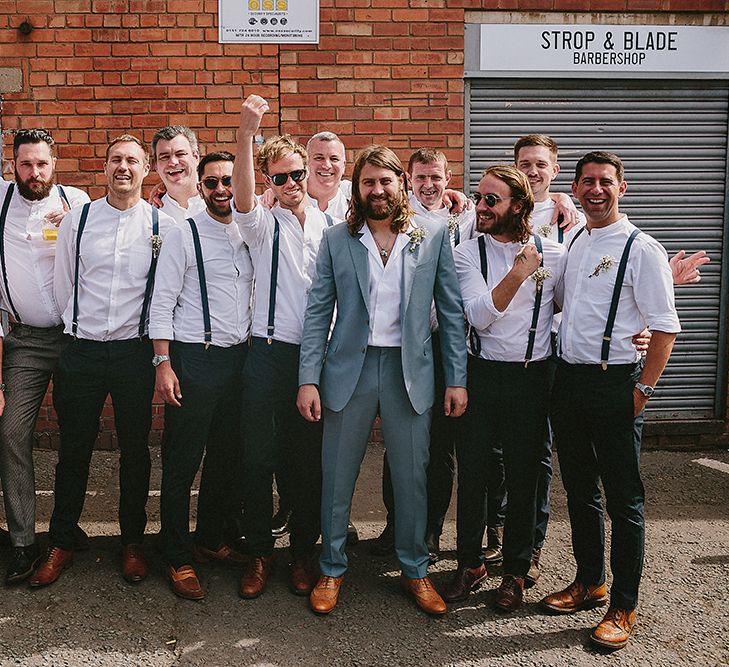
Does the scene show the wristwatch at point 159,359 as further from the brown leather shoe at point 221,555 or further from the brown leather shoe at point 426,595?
the brown leather shoe at point 426,595

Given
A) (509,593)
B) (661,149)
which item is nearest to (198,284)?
(509,593)

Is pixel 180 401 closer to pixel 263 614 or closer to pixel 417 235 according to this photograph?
pixel 263 614

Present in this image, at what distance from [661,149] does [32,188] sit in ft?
16.9

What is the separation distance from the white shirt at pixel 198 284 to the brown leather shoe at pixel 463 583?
5.53 ft

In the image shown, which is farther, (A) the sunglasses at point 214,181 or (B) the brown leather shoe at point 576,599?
(A) the sunglasses at point 214,181

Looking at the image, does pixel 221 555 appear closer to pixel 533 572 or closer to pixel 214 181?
pixel 533 572

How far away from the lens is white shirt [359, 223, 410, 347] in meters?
3.98

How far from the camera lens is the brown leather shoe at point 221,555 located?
4.48m

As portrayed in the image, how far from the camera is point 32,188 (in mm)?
4406

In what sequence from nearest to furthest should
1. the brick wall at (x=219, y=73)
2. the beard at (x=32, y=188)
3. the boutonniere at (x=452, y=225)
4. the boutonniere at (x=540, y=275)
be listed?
the boutonniere at (x=540, y=275)
the beard at (x=32, y=188)
the boutonniere at (x=452, y=225)
the brick wall at (x=219, y=73)

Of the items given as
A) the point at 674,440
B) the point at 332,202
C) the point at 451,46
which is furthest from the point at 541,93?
the point at 674,440

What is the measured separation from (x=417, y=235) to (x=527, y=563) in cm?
174

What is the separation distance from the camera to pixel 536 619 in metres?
3.95

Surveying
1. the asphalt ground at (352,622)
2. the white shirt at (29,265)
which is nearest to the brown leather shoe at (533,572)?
the asphalt ground at (352,622)
